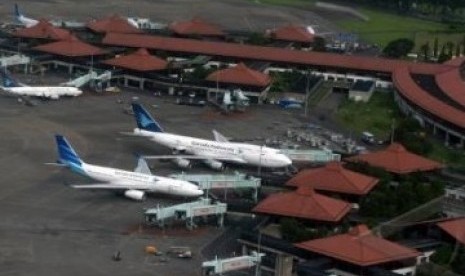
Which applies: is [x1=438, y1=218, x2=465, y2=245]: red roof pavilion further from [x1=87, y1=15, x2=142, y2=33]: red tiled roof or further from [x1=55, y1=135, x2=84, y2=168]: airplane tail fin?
[x1=87, y1=15, x2=142, y2=33]: red tiled roof

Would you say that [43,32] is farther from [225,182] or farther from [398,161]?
[398,161]

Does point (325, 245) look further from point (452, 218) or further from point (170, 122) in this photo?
point (170, 122)

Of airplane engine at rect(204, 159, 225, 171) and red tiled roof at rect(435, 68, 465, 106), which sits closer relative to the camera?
airplane engine at rect(204, 159, 225, 171)

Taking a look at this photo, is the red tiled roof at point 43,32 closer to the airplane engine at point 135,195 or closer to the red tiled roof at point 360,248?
the airplane engine at point 135,195

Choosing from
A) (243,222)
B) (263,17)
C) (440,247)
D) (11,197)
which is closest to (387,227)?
(440,247)

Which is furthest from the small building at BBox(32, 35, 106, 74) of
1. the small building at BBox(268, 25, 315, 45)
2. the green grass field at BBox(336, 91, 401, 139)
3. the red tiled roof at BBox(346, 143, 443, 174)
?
the red tiled roof at BBox(346, 143, 443, 174)

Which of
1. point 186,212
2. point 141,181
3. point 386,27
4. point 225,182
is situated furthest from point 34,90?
point 386,27
